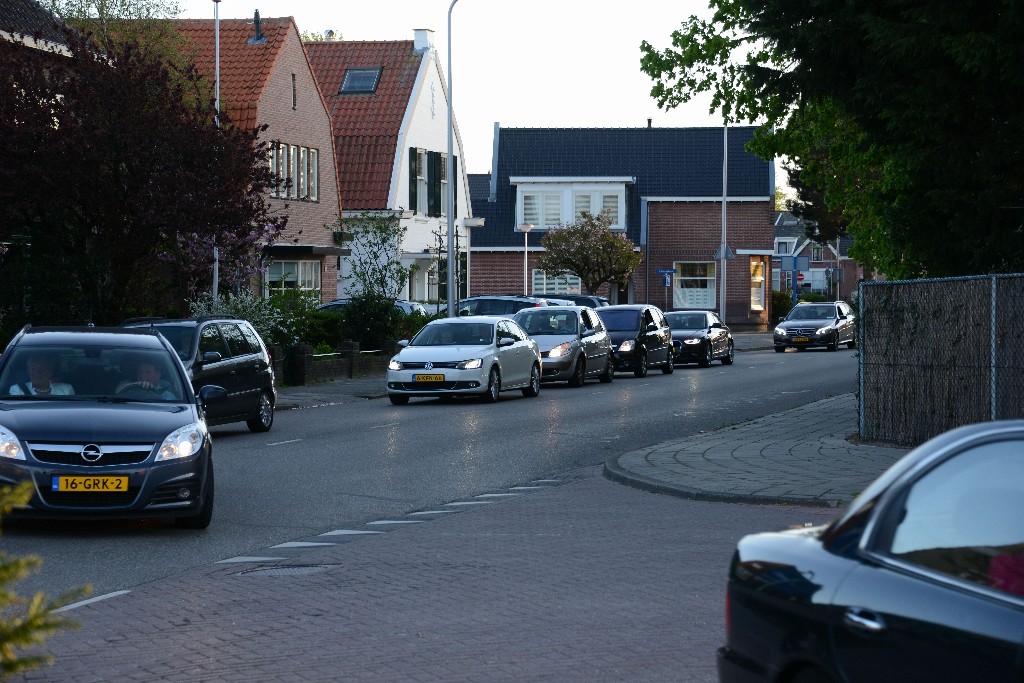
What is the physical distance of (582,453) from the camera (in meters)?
19.0

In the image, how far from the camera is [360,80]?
59.9 metres

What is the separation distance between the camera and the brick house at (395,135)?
5750cm

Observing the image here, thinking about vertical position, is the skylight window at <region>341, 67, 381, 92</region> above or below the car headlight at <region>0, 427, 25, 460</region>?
above

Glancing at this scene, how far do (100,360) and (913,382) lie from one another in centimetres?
903

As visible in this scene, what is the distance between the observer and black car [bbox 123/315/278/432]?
20.4 metres

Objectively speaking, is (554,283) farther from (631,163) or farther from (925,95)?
(925,95)

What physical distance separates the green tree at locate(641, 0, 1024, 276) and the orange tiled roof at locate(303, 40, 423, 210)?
122 ft

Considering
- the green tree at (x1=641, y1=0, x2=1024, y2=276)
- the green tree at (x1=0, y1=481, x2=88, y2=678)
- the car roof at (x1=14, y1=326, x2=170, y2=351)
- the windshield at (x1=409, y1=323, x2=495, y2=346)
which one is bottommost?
the windshield at (x1=409, y1=323, x2=495, y2=346)

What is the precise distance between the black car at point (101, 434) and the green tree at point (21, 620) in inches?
283

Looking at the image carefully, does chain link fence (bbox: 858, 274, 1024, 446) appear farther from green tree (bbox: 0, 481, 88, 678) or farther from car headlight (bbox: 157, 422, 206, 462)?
green tree (bbox: 0, 481, 88, 678)

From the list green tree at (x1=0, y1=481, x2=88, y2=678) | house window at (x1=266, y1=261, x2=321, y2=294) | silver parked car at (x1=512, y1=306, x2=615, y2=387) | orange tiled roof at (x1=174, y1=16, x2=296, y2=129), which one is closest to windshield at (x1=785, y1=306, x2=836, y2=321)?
house window at (x1=266, y1=261, x2=321, y2=294)

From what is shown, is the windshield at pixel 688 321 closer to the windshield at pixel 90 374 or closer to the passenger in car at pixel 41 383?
the windshield at pixel 90 374

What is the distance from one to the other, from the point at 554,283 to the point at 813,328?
63.4 feet

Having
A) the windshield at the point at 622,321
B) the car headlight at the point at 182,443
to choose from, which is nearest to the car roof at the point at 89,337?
the car headlight at the point at 182,443
